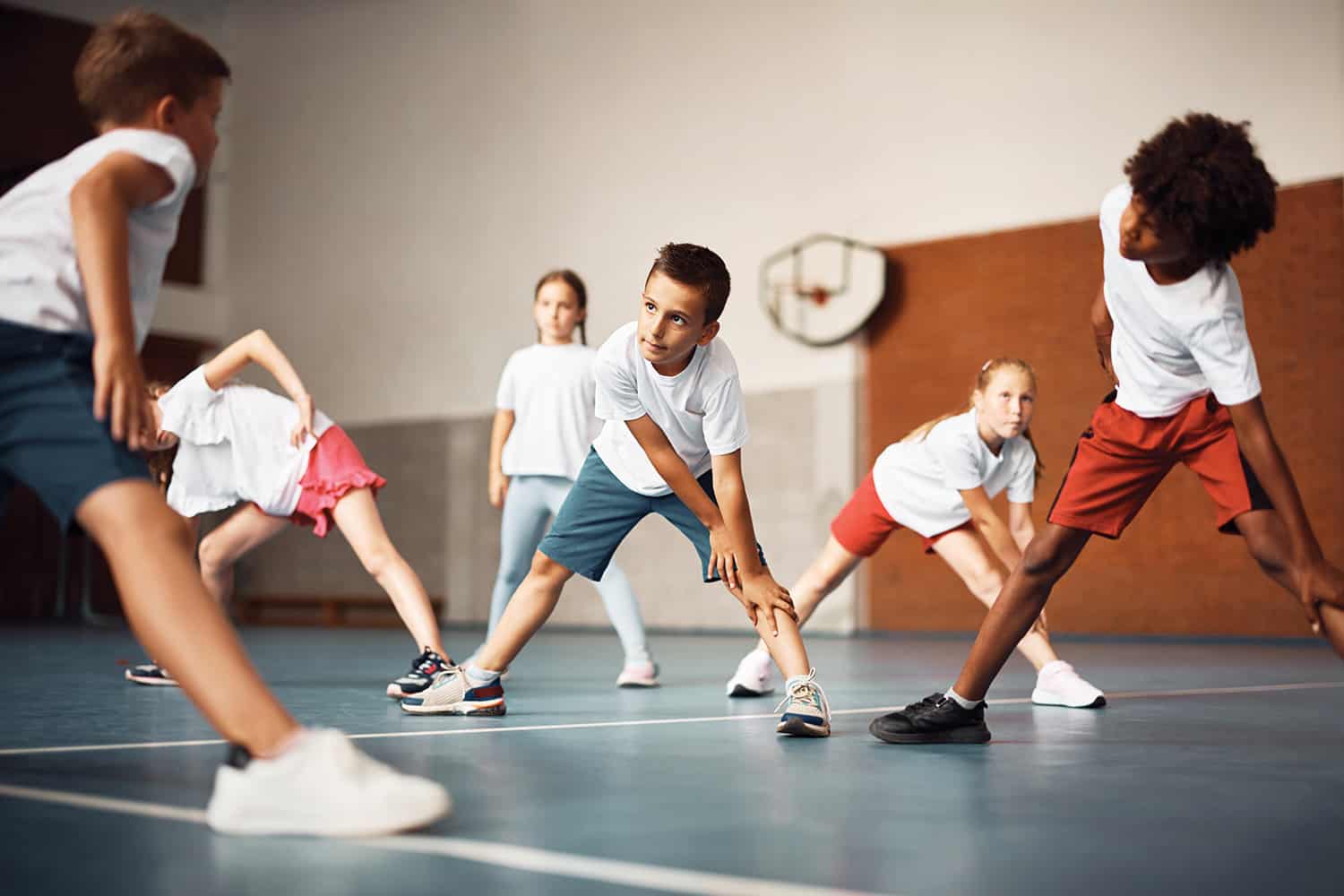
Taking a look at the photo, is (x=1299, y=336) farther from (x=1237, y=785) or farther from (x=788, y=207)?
(x=1237, y=785)

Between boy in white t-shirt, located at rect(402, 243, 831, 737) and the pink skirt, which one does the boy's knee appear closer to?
boy in white t-shirt, located at rect(402, 243, 831, 737)

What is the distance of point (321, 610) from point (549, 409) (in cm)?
780

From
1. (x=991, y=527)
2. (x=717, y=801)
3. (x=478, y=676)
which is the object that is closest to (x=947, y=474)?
(x=991, y=527)

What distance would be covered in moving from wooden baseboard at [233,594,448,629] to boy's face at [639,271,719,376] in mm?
8439

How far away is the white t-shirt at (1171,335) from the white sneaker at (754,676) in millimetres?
1715

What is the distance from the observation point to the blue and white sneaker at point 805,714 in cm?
298

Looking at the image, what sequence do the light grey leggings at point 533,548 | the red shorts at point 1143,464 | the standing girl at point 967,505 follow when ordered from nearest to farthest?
1. the red shorts at point 1143,464
2. the standing girl at point 967,505
3. the light grey leggings at point 533,548

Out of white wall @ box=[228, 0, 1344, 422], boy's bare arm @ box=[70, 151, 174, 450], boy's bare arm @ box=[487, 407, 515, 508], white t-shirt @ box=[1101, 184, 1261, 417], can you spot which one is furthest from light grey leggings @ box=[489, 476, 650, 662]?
white wall @ box=[228, 0, 1344, 422]

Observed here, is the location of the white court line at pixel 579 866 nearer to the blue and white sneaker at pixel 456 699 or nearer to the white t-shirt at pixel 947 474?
the blue and white sneaker at pixel 456 699

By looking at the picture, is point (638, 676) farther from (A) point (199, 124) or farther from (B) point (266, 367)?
(A) point (199, 124)

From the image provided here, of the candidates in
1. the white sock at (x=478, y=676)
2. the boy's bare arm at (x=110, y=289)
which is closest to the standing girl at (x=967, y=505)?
the white sock at (x=478, y=676)

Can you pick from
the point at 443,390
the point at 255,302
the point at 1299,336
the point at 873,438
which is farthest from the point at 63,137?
the point at 1299,336

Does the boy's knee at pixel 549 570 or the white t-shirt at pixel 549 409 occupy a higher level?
the white t-shirt at pixel 549 409

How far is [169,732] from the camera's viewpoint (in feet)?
9.69
